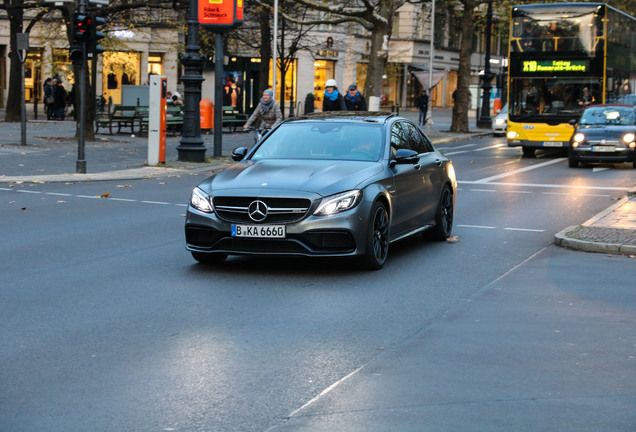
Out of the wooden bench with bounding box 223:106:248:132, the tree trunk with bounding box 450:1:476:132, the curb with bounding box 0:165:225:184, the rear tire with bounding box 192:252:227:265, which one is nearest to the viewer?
the rear tire with bounding box 192:252:227:265

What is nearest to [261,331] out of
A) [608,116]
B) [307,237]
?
[307,237]

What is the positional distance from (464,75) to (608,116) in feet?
55.3

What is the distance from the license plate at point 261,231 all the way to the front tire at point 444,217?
3174 millimetres

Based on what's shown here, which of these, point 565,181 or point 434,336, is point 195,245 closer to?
point 434,336

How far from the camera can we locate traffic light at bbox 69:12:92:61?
1923 centimetres

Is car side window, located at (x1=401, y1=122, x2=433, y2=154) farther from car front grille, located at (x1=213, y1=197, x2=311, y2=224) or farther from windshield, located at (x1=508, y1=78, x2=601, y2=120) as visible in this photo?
windshield, located at (x1=508, y1=78, x2=601, y2=120)

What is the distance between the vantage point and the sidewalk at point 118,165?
38.9 feet

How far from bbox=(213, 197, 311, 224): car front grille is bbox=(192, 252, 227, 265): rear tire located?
24.1 inches

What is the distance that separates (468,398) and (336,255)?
387 cm

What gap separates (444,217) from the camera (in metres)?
12.1

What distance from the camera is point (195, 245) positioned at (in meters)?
9.62

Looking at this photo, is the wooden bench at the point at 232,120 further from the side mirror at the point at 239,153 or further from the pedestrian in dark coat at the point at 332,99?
the side mirror at the point at 239,153

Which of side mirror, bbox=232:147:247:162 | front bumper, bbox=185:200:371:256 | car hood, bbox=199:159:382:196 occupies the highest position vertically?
side mirror, bbox=232:147:247:162

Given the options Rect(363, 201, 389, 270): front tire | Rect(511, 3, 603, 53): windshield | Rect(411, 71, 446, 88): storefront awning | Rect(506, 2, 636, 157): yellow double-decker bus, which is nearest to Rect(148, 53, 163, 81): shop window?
Rect(411, 71, 446, 88): storefront awning
